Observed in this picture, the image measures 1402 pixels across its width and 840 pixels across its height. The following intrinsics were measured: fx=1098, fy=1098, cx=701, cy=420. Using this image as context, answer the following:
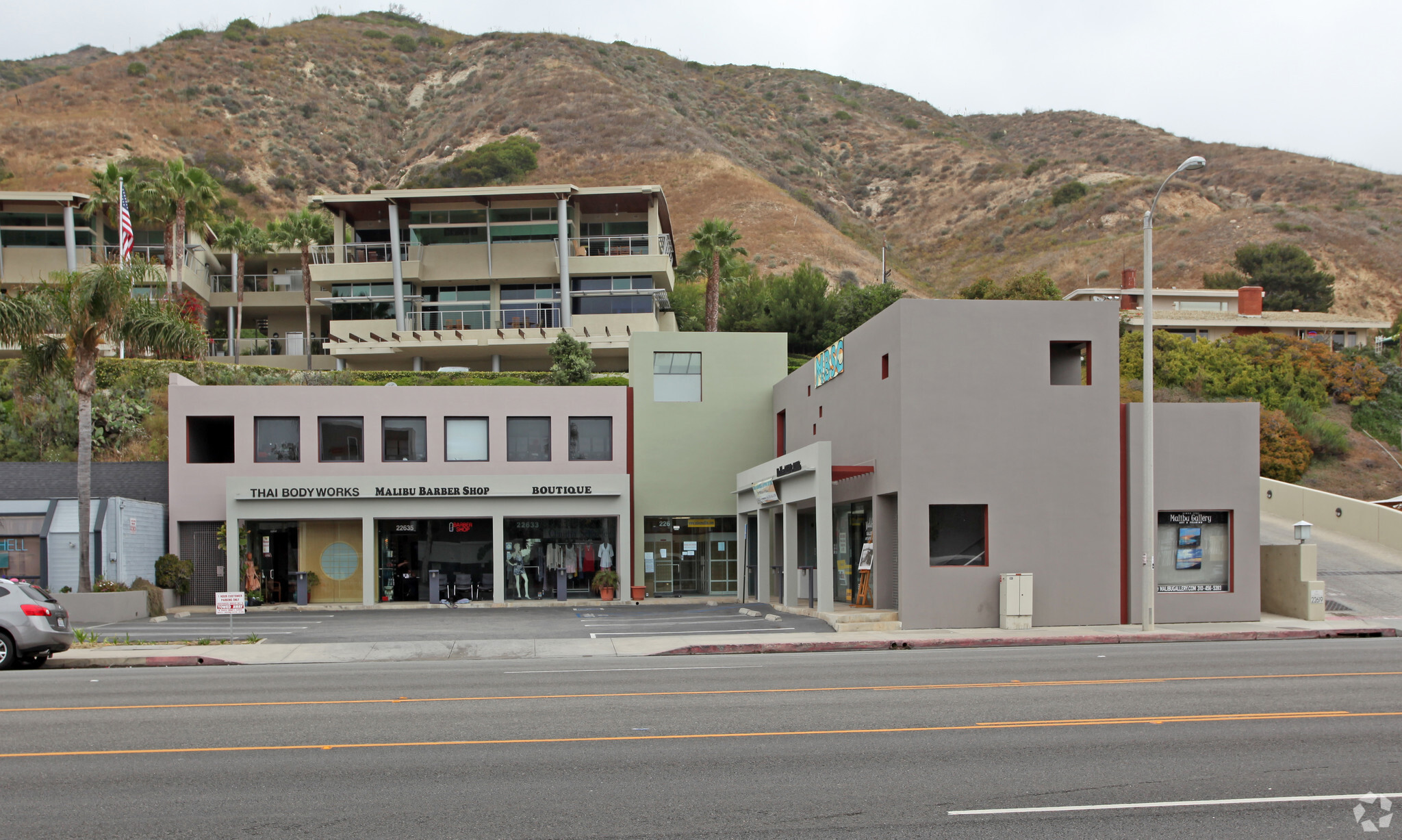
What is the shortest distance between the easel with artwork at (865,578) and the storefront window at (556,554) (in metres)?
10.5

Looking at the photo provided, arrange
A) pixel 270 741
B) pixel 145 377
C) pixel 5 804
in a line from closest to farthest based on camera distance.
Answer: pixel 5 804 → pixel 270 741 → pixel 145 377

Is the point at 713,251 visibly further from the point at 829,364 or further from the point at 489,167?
the point at 489,167

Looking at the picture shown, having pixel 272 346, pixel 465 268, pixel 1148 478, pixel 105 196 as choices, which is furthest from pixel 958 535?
pixel 105 196

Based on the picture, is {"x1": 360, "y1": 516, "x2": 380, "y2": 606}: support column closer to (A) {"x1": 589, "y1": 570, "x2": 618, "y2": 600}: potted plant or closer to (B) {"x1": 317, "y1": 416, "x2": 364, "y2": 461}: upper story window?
(B) {"x1": 317, "y1": 416, "x2": 364, "y2": 461}: upper story window

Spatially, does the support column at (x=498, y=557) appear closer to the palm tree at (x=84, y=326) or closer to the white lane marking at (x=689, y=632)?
the palm tree at (x=84, y=326)

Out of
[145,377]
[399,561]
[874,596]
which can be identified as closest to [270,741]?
[874,596]

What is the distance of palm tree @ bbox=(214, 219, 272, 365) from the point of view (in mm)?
62844

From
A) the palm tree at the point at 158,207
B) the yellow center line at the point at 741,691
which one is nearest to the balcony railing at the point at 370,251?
the palm tree at the point at 158,207

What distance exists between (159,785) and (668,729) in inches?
190

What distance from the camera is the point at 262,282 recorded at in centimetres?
6800

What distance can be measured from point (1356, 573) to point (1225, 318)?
4262cm

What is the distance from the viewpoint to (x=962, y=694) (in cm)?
1386

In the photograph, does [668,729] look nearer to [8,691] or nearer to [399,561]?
[8,691]

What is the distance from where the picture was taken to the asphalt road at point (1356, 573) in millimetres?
27812
